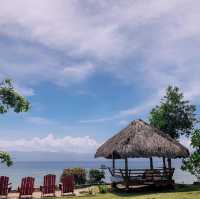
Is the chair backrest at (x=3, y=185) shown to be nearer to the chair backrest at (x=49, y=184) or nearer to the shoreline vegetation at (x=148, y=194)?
the chair backrest at (x=49, y=184)

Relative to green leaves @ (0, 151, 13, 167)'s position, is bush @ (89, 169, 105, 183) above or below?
below

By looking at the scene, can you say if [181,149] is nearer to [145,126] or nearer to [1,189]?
[145,126]

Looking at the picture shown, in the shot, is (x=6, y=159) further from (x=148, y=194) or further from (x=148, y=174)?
(x=148, y=174)

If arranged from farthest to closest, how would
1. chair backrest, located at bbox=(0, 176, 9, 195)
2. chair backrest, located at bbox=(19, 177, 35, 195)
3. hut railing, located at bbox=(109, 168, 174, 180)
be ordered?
hut railing, located at bbox=(109, 168, 174, 180) → chair backrest, located at bbox=(19, 177, 35, 195) → chair backrest, located at bbox=(0, 176, 9, 195)

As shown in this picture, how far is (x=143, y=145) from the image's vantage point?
22.2 meters

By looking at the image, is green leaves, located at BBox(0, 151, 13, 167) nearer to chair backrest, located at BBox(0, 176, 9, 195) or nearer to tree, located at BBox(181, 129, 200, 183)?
chair backrest, located at BBox(0, 176, 9, 195)

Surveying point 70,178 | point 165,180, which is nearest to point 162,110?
point 165,180

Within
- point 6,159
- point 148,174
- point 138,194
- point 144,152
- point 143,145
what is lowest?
point 138,194

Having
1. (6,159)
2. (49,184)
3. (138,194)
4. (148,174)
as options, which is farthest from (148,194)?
(6,159)

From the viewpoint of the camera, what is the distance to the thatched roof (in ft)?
71.6

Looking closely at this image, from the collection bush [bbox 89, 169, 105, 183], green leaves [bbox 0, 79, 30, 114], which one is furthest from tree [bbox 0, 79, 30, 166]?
bush [bbox 89, 169, 105, 183]

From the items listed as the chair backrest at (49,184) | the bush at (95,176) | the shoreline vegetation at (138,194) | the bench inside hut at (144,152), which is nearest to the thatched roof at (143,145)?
the bench inside hut at (144,152)

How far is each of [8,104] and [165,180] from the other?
10.1 meters

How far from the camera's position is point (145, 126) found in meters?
24.1
